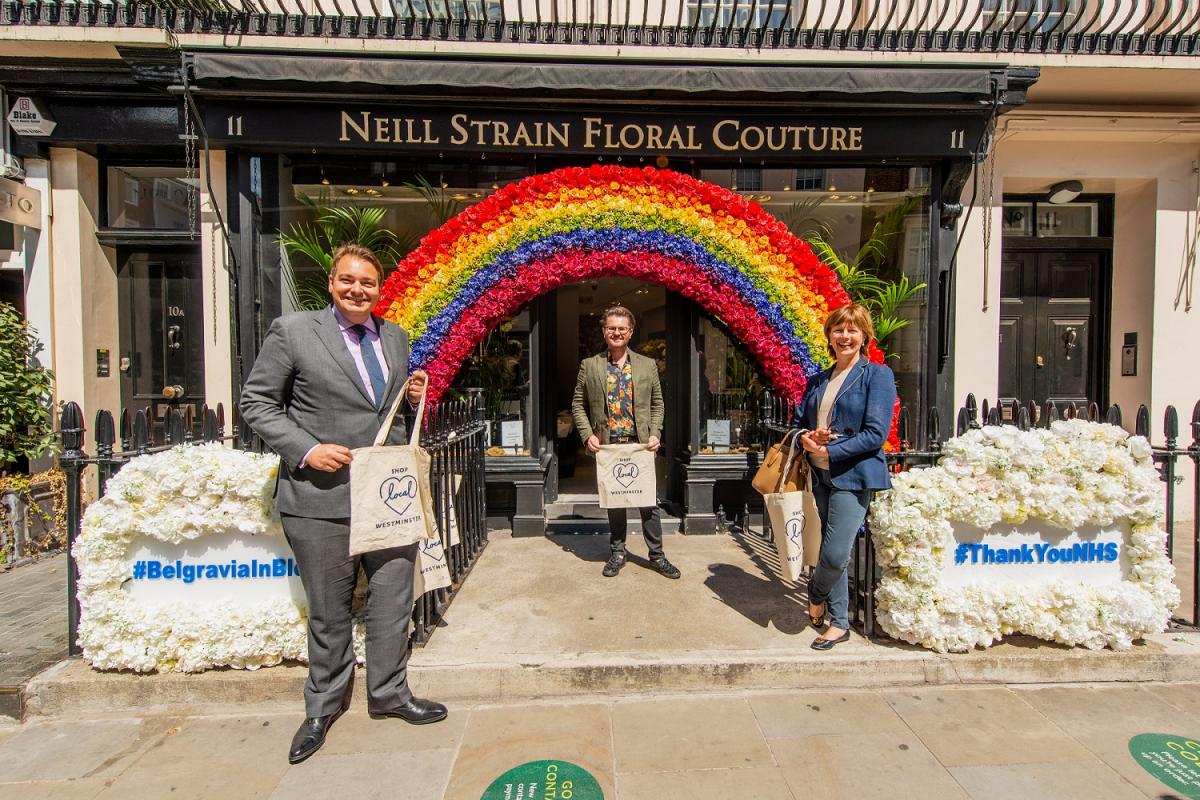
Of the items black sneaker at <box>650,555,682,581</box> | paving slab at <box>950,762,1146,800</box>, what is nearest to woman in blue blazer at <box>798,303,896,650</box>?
paving slab at <box>950,762,1146,800</box>

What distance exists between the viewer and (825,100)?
5.76 metres

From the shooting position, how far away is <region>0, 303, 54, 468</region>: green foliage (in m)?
A: 5.50

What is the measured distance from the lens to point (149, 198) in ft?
21.9

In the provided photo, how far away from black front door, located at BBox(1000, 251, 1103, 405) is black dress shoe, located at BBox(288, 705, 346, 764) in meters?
7.57

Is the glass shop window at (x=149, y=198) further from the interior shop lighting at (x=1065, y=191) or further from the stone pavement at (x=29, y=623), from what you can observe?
the interior shop lighting at (x=1065, y=191)

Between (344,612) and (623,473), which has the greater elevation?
(623,473)

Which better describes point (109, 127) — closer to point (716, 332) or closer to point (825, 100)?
point (716, 332)

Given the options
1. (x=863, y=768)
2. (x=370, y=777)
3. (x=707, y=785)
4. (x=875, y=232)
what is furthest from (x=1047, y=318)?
(x=370, y=777)

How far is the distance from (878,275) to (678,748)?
5.40 meters

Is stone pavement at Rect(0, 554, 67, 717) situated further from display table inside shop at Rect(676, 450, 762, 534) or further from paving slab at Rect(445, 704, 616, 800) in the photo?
display table inside shop at Rect(676, 450, 762, 534)

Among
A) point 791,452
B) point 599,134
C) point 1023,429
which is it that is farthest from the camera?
point 599,134

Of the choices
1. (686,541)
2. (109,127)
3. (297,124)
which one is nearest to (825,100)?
(686,541)

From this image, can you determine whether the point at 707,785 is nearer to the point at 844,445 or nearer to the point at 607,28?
the point at 844,445

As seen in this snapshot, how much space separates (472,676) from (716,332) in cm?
405
